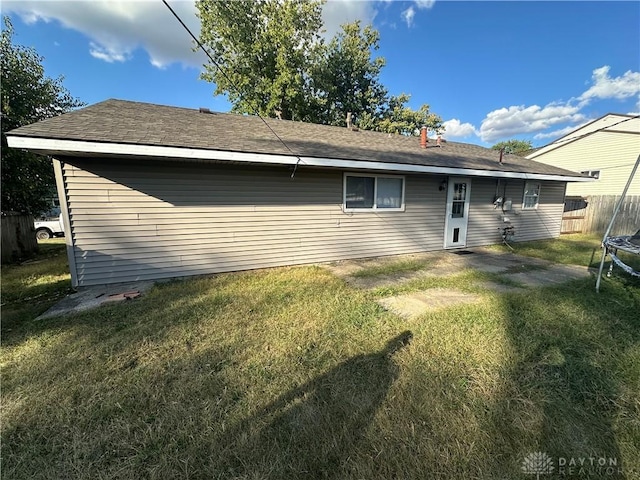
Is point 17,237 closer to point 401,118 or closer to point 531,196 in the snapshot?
point 531,196

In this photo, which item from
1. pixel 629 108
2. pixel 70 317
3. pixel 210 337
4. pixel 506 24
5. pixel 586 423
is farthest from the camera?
pixel 629 108

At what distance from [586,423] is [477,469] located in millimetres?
975

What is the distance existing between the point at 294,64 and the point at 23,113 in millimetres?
13465

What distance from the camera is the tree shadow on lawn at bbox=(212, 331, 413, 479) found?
1.64 m

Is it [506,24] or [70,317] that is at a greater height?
[506,24]

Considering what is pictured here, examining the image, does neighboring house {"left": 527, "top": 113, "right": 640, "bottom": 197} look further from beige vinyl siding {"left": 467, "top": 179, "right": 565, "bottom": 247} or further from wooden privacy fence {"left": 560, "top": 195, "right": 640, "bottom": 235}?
beige vinyl siding {"left": 467, "top": 179, "right": 565, "bottom": 247}

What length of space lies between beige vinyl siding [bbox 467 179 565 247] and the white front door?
0.24 m

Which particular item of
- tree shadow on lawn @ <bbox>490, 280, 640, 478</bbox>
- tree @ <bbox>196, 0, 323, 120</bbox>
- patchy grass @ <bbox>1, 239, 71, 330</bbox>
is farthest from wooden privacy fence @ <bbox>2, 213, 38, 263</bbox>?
tree @ <bbox>196, 0, 323, 120</bbox>

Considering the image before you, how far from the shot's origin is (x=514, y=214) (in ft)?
30.3

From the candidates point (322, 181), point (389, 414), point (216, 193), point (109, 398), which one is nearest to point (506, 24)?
point (322, 181)

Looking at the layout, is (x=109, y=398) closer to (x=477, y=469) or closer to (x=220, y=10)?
(x=477, y=469)

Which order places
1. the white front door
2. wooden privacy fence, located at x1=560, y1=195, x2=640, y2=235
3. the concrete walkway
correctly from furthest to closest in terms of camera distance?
wooden privacy fence, located at x1=560, y1=195, x2=640, y2=235
the white front door
the concrete walkway

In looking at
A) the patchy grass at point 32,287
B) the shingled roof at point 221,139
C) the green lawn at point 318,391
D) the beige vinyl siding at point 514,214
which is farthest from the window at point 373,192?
the patchy grass at point 32,287

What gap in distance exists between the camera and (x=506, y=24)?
8.17m
